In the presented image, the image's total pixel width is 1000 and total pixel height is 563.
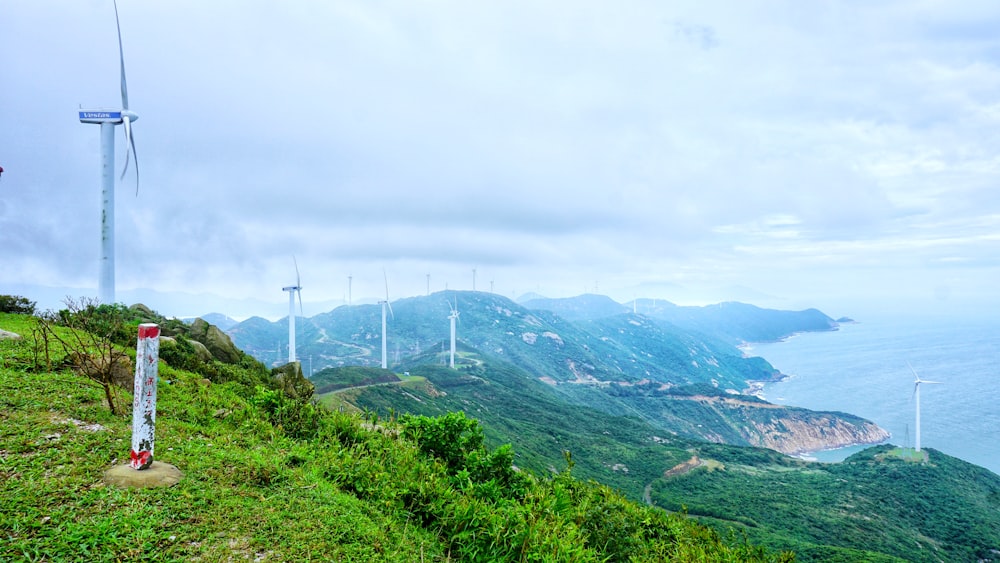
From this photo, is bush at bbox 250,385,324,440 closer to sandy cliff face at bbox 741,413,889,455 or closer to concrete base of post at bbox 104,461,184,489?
concrete base of post at bbox 104,461,184,489

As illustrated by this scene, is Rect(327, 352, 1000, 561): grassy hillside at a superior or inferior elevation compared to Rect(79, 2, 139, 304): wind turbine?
inferior

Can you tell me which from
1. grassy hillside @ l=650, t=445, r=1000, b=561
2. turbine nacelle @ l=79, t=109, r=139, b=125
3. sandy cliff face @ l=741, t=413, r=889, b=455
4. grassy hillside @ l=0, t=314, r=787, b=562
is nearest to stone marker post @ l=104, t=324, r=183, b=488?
grassy hillside @ l=0, t=314, r=787, b=562

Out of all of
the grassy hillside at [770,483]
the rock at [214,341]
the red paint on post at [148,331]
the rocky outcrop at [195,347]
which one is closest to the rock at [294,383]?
the rock at [214,341]

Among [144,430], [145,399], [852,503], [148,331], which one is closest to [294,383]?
[144,430]

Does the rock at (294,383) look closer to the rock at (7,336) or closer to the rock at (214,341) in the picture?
the rock at (214,341)

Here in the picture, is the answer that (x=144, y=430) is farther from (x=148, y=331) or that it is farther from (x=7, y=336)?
(x=7, y=336)
